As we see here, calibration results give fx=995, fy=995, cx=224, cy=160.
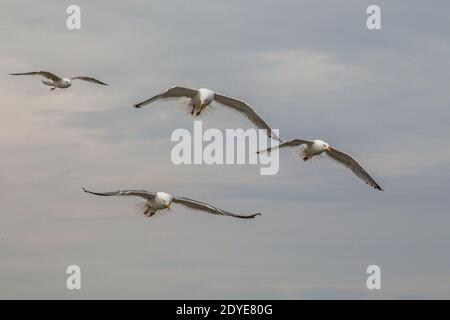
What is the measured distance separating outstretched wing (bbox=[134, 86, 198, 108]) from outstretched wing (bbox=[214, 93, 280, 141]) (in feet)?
4.60

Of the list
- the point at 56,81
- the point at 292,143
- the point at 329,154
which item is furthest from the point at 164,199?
the point at 56,81

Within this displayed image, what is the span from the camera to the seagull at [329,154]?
34375 mm

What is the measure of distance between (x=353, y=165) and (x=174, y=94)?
7710mm

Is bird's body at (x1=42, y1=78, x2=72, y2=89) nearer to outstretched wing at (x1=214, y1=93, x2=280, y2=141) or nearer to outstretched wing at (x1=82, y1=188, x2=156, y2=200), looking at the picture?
outstretched wing at (x1=214, y1=93, x2=280, y2=141)

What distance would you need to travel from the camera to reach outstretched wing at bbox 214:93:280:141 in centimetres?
3478

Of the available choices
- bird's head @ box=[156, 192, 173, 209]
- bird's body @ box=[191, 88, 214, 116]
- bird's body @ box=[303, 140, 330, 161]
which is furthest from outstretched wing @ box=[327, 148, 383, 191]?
bird's head @ box=[156, 192, 173, 209]

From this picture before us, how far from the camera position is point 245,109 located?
116ft

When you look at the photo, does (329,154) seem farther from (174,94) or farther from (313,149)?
(174,94)

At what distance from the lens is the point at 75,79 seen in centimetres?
4356

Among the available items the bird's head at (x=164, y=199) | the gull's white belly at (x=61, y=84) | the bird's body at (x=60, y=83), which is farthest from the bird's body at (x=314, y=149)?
the gull's white belly at (x=61, y=84)

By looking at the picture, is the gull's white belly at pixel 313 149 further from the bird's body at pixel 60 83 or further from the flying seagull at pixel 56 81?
the bird's body at pixel 60 83

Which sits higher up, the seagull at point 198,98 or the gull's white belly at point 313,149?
the seagull at point 198,98

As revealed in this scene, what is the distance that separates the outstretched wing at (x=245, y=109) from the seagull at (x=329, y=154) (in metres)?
1.27

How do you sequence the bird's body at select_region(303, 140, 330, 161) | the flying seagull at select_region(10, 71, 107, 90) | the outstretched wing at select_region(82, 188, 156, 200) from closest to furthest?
1. the outstretched wing at select_region(82, 188, 156, 200)
2. the bird's body at select_region(303, 140, 330, 161)
3. the flying seagull at select_region(10, 71, 107, 90)
